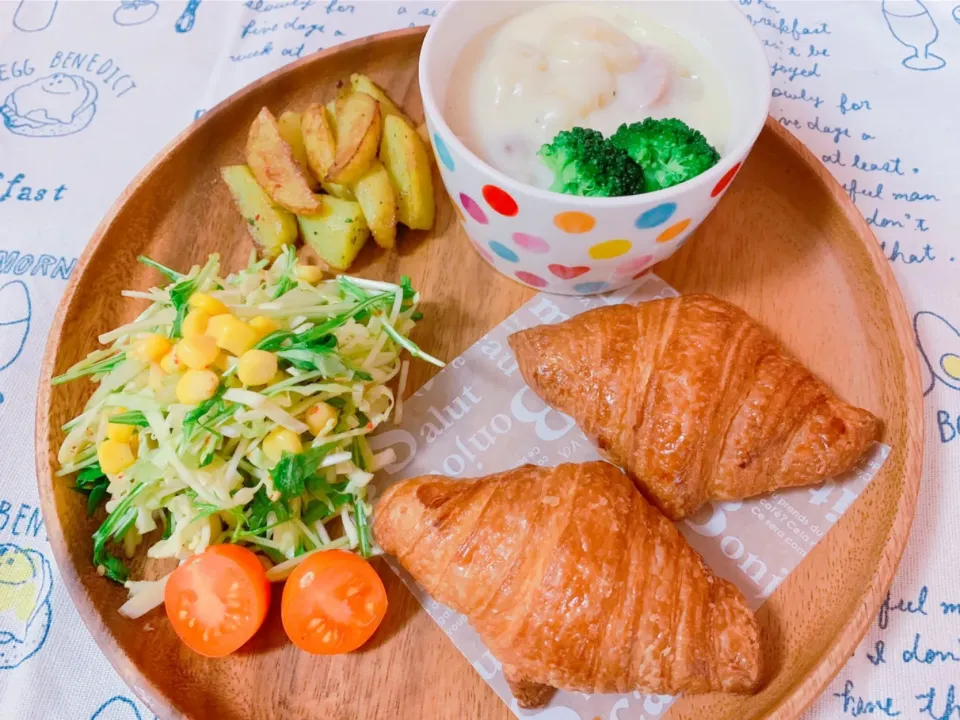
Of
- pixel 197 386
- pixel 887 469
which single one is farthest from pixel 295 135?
pixel 887 469

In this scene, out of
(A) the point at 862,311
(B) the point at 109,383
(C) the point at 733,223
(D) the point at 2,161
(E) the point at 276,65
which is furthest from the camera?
(E) the point at 276,65

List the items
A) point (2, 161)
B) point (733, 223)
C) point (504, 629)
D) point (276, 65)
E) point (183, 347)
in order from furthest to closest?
point (276, 65)
point (2, 161)
point (733, 223)
point (183, 347)
point (504, 629)

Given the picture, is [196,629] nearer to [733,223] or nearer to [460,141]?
[460,141]

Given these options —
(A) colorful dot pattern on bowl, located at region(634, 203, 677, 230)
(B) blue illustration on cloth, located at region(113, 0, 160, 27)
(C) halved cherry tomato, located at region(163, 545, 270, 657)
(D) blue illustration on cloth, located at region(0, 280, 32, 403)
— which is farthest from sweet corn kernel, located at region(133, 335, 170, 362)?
(B) blue illustration on cloth, located at region(113, 0, 160, 27)

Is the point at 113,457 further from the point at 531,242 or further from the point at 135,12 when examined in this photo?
the point at 135,12

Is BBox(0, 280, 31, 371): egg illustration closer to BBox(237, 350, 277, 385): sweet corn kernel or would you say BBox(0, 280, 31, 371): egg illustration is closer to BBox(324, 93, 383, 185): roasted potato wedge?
BBox(237, 350, 277, 385): sweet corn kernel

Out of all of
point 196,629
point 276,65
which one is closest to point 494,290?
point 196,629

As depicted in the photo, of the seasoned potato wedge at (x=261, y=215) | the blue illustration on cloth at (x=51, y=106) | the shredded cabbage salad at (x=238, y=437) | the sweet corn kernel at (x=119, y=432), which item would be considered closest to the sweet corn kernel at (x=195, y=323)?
the shredded cabbage salad at (x=238, y=437)
